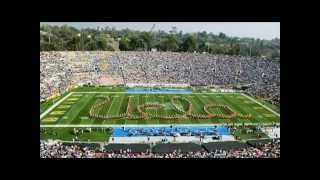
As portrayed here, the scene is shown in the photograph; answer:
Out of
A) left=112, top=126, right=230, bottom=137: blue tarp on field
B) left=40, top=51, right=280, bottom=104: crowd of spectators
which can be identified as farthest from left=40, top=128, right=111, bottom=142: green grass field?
left=40, top=51, right=280, bottom=104: crowd of spectators

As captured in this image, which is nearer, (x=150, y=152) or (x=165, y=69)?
(x=150, y=152)

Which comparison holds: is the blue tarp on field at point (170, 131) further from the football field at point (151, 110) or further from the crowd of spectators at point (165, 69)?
the crowd of spectators at point (165, 69)

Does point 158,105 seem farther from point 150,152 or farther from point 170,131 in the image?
point 150,152

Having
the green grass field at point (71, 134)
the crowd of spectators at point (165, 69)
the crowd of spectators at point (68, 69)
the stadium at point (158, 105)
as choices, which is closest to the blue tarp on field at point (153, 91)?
the stadium at point (158, 105)

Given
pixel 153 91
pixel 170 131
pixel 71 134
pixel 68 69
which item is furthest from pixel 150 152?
pixel 68 69

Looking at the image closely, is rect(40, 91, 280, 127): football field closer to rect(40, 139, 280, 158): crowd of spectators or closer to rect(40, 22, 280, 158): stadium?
rect(40, 22, 280, 158): stadium
